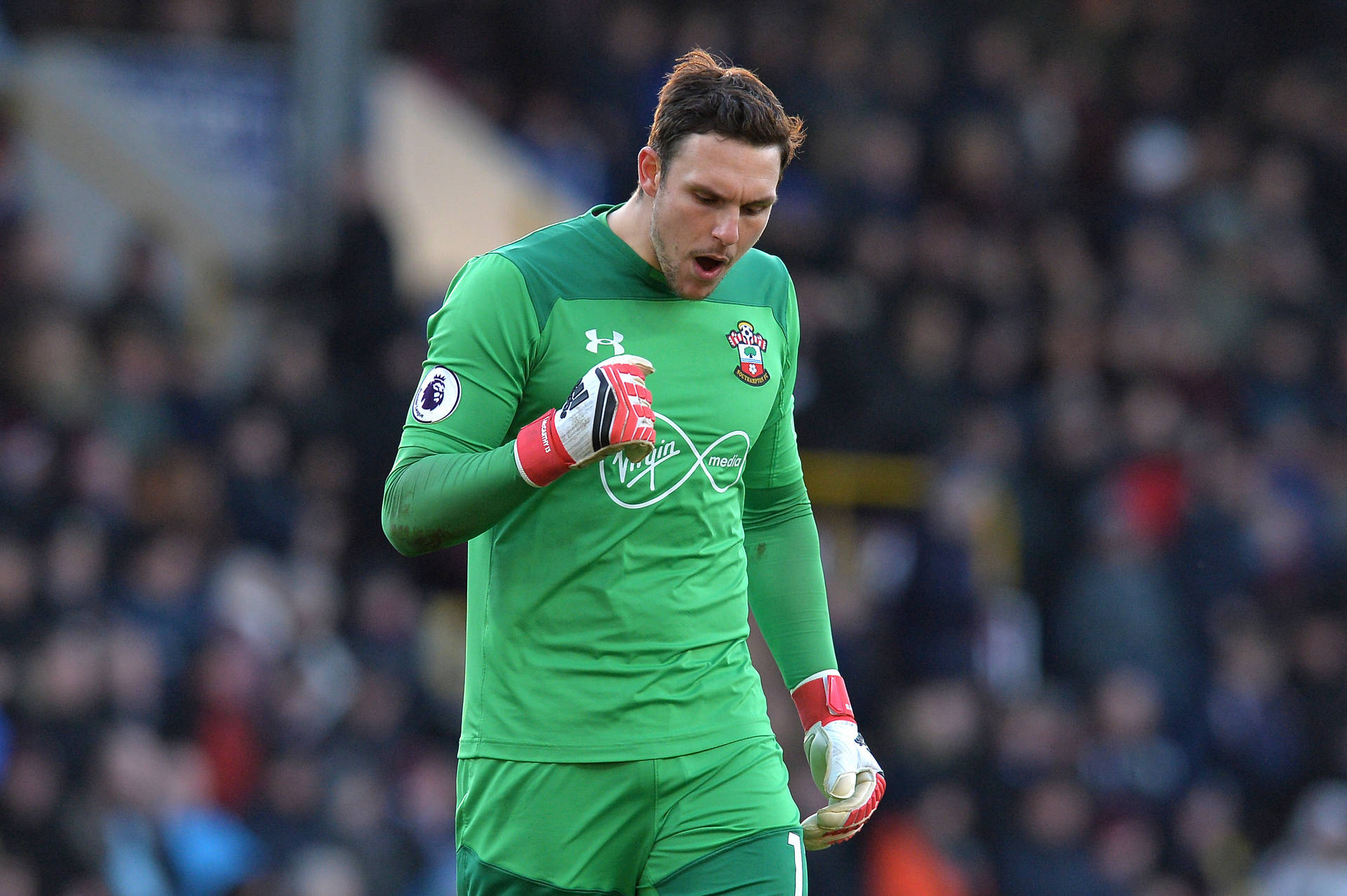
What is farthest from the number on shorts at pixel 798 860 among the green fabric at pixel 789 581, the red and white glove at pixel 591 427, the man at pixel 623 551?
the red and white glove at pixel 591 427

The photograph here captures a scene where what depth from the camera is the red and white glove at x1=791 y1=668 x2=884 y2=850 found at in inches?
162

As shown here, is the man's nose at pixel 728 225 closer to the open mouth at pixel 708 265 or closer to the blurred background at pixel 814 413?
the open mouth at pixel 708 265

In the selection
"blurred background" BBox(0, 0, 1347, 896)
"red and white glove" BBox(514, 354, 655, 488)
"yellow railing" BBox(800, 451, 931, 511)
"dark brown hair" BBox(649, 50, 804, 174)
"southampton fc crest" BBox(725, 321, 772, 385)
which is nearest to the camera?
"red and white glove" BBox(514, 354, 655, 488)

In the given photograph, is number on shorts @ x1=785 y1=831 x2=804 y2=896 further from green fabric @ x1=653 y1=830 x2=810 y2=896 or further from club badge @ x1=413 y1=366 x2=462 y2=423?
club badge @ x1=413 y1=366 x2=462 y2=423

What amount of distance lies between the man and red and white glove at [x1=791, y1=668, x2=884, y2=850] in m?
0.14

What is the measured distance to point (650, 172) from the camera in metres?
3.94

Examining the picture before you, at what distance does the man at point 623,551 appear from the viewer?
3764 mm

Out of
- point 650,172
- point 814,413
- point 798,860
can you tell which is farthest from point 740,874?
point 814,413

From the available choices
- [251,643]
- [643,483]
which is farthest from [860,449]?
[643,483]

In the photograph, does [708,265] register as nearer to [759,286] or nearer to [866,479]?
[759,286]

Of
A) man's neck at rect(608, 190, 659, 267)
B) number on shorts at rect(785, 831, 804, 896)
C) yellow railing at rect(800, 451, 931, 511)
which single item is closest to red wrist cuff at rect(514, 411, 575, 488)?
man's neck at rect(608, 190, 659, 267)

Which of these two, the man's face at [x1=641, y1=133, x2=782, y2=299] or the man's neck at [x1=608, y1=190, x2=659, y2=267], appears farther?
the man's neck at [x1=608, y1=190, x2=659, y2=267]

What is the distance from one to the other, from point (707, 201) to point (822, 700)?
121 centimetres

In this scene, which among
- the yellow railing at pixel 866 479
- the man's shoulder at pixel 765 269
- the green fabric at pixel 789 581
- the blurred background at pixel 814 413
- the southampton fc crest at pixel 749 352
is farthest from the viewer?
the yellow railing at pixel 866 479
